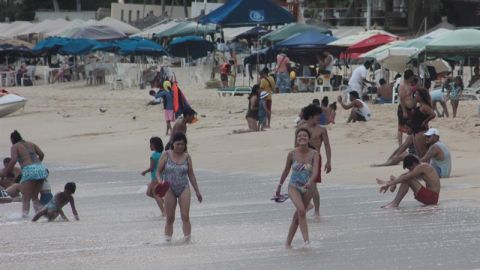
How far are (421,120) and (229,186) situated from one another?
2939 mm

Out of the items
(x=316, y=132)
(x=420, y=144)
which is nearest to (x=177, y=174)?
(x=316, y=132)

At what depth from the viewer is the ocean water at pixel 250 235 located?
9086 mm

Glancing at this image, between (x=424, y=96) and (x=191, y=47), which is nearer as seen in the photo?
(x=424, y=96)

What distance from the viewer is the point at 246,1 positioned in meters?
25.8

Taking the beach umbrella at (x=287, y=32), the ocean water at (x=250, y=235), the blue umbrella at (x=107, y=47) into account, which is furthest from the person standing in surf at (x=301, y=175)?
the blue umbrella at (x=107, y=47)

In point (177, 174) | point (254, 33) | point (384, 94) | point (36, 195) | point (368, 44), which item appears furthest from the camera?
point (254, 33)

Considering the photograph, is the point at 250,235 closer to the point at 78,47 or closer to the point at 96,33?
the point at 78,47

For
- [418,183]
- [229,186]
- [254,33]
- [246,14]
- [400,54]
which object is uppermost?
[246,14]

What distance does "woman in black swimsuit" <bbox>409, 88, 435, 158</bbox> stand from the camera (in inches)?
568

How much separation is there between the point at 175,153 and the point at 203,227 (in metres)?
1.54

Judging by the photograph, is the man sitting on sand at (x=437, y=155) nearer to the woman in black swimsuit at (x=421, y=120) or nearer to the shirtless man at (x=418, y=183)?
the woman in black swimsuit at (x=421, y=120)

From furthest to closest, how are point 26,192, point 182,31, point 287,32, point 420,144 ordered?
point 182,31, point 287,32, point 420,144, point 26,192

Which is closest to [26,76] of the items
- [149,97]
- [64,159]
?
[149,97]

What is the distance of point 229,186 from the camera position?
50.7ft
